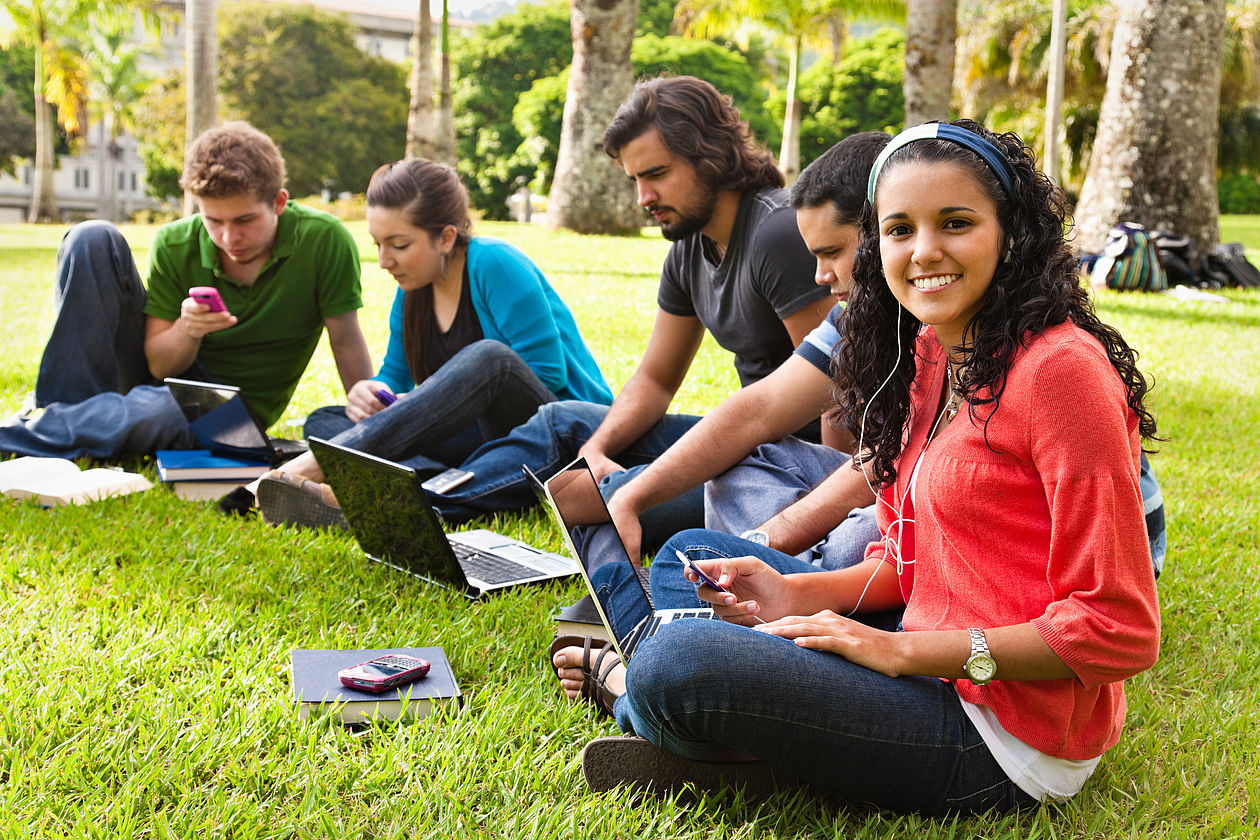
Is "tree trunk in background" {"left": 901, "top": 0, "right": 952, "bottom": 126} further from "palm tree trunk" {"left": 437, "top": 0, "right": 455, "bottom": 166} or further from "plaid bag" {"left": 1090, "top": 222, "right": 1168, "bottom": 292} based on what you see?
"palm tree trunk" {"left": 437, "top": 0, "right": 455, "bottom": 166}

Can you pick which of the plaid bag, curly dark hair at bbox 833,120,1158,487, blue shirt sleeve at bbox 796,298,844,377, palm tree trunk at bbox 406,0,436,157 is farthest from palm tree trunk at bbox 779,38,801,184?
curly dark hair at bbox 833,120,1158,487

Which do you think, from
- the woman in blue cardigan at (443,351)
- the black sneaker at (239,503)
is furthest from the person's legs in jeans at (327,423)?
the black sneaker at (239,503)

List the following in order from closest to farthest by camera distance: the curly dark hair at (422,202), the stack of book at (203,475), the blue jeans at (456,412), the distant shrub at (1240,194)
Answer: the blue jeans at (456,412)
the stack of book at (203,475)
the curly dark hair at (422,202)
the distant shrub at (1240,194)

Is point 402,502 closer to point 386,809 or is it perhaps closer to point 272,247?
point 386,809

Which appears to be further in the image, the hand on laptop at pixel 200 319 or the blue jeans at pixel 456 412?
the hand on laptop at pixel 200 319

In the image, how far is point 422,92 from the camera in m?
17.5

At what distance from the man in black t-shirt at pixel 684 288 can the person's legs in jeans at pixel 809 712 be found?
156 cm

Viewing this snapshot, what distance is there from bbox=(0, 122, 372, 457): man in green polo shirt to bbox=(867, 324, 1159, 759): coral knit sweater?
11.1ft

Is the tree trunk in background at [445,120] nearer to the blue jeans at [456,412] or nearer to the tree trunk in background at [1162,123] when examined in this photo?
the tree trunk in background at [1162,123]

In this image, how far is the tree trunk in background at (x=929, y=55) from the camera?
1049 centimetres

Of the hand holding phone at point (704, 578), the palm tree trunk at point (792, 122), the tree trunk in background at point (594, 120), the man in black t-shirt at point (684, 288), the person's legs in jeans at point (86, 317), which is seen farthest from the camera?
the palm tree trunk at point (792, 122)

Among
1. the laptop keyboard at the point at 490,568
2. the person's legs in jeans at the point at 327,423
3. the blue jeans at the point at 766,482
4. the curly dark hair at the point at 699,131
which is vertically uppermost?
the curly dark hair at the point at 699,131

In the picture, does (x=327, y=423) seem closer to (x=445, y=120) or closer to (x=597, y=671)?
(x=597, y=671)

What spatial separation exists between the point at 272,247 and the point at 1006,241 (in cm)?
371
